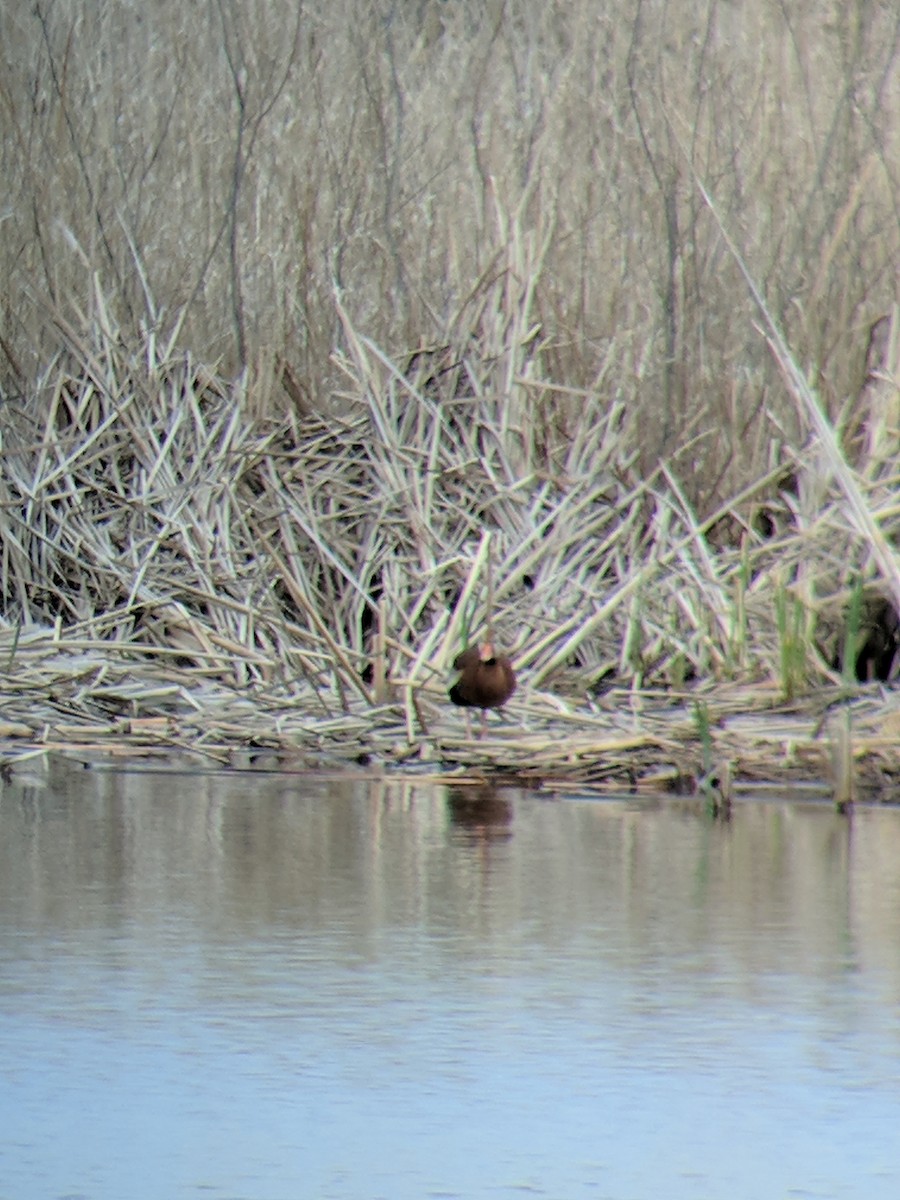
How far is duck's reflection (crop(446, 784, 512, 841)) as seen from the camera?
3.91m

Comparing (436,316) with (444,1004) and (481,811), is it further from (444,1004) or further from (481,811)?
(444,1004)

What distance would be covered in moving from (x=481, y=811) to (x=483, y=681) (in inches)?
24.0

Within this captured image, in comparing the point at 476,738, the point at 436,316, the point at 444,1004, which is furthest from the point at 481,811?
the point at 436,316

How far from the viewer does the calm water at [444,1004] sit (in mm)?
2045

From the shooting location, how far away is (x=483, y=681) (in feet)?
15.5

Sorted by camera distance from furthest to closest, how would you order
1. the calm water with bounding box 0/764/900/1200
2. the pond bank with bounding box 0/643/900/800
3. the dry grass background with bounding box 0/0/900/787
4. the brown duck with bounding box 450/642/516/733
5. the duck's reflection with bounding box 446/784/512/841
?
the dry grass background with bounding box 0/0/900/787
the brown duck with bounding box 450/642/516/733
the pond bank with bounding box 0/643/900/800
the duck's reflection with bounding box 446/784/512/841
the calm water with bounding box 0/764/900/1200

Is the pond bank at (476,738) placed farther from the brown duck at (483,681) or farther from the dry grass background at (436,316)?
the dry grass background at (436,316)

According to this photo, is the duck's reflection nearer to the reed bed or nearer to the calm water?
the calm water

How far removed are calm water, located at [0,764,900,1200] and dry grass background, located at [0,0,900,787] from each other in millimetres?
1752

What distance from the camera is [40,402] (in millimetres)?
6406

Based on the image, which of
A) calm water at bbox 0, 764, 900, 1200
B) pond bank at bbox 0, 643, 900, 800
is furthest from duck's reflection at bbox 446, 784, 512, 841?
pond bank at bbox 0, 643, 900, 800

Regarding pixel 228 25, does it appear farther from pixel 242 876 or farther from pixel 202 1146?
pixel 202 1146

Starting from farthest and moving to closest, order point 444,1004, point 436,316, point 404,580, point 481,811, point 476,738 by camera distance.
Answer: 1. point 436,316
2. point 404,580
3. point 476,738
4. point 481,811
5. point 444,1004

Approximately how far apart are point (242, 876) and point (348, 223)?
3387 millimetres
